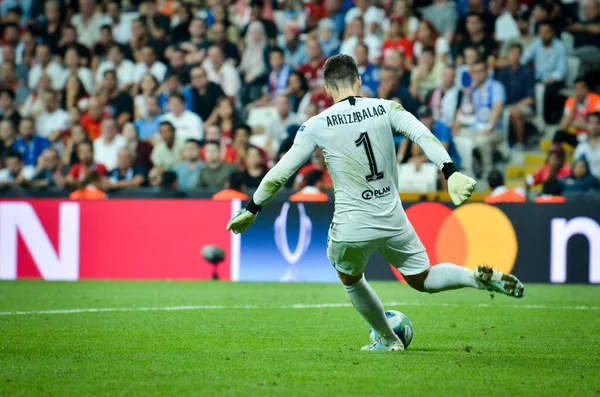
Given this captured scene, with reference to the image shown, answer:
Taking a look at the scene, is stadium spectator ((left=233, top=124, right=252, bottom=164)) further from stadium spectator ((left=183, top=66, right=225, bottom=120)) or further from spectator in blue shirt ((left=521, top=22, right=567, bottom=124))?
spectator in blue shirt ((left=521, top=22, right=567, bottom=124))

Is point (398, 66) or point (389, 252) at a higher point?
point (398, 66)

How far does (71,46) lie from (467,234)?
1058 cm

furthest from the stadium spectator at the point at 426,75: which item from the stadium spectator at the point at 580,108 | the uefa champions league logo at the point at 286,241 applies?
the uefa champions league logo at the point at 286,241

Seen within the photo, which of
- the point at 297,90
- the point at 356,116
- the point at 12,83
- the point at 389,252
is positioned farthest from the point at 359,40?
the point at 389,252

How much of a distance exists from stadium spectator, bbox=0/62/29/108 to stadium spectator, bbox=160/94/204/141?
447 cm

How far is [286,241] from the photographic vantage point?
14.3 m

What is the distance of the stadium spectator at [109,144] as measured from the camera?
59.4 feet

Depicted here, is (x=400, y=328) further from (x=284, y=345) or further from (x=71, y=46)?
(x=71, y=46)

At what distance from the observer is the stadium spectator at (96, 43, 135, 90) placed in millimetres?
20094

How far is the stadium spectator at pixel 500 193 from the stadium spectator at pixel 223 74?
6.17 metres

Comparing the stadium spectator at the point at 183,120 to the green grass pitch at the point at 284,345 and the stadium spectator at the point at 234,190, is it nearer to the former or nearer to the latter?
the stadium spectator at the point at 234,190

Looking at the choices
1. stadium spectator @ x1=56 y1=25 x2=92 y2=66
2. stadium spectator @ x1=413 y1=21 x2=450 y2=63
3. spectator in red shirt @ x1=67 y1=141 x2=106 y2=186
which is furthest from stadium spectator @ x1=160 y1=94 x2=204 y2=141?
stadium spectator @ x1=413 y1=21 x2=450 y2=63

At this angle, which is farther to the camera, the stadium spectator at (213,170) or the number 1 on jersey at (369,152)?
the stadium spectator at (213,170)

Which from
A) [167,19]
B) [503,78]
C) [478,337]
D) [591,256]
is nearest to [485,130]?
[503,78]
